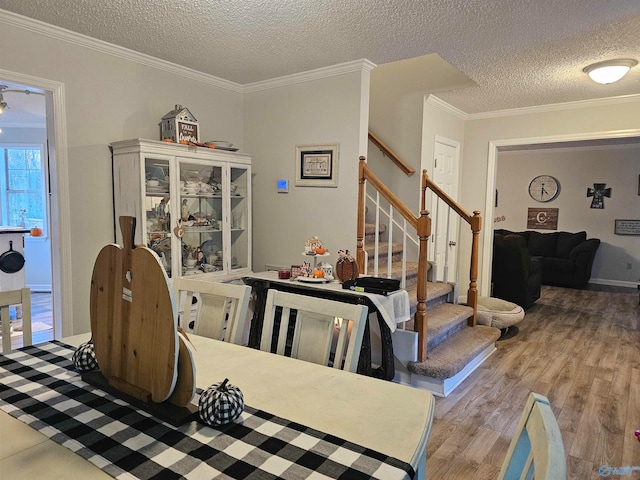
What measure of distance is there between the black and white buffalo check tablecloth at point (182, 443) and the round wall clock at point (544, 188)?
8.51m

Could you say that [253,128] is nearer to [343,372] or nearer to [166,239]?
[166,239]

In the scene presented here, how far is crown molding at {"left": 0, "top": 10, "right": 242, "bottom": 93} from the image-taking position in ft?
8.56

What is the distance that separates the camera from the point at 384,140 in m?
4.60

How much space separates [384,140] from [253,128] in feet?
4.68

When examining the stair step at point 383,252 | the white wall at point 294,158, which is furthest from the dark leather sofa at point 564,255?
the white wall at point 294,158

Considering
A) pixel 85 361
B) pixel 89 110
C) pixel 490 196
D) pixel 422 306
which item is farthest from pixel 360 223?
pixel 490 196

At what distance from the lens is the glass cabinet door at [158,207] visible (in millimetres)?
3066

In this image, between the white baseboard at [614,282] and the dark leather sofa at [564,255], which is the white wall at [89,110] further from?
the white baseboard at [614,282]

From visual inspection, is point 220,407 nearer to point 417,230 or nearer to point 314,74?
point 417,230

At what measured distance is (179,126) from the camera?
10.8 ft

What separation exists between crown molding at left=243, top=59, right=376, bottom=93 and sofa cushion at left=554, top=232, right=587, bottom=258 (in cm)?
595

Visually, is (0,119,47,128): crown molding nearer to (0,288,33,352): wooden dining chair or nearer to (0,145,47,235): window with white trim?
(0,145,47,235): window with white trim

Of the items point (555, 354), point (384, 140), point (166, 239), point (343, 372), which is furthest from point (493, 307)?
point (343, 372)

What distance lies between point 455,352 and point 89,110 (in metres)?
3.26
